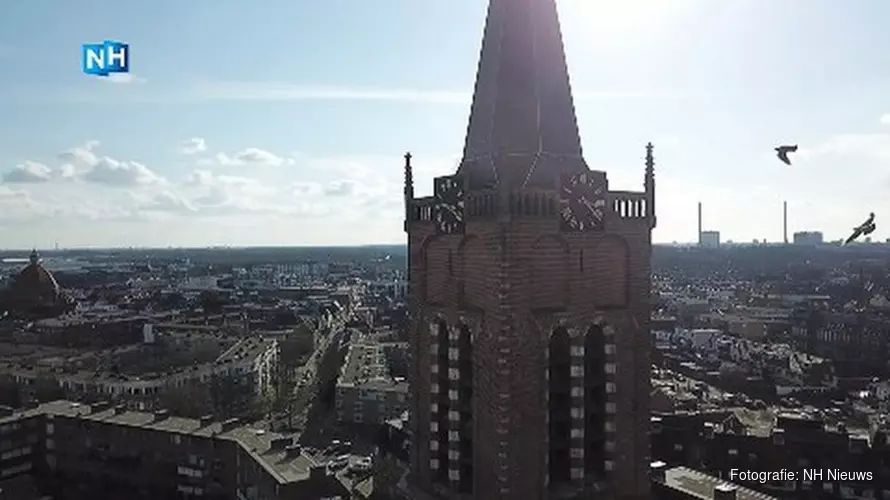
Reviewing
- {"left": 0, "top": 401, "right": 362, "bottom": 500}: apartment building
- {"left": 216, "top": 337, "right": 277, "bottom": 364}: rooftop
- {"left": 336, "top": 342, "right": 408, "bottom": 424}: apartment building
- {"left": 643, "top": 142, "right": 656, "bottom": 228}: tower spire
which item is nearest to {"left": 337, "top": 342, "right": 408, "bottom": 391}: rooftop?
{"left": 336, "top": 342, "right": 408, "bottom": 424}: apartment building

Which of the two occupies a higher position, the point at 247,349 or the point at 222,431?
the point at 222,431

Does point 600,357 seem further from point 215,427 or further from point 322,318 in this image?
point 322,318

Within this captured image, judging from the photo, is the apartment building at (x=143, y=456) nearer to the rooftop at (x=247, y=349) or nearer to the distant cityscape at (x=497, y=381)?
the distant cityscape at (x=497, y=381)

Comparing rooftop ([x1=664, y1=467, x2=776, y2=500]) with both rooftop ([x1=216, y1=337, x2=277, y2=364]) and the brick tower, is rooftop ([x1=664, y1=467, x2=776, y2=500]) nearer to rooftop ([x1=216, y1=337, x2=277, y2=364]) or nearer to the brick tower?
the brick tower

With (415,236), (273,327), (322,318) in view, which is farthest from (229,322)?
(415,236)

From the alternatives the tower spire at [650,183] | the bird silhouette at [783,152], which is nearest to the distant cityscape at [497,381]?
the tower spire at [650,183]

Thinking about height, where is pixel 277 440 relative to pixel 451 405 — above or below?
below

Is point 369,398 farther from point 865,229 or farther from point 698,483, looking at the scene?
point 865,229

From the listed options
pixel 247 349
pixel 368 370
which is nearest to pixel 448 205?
pixel 368 370
